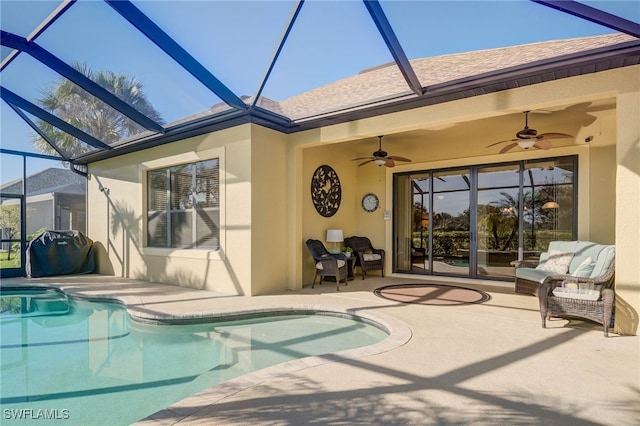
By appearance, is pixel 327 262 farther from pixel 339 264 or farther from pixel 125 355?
pixel 125 355

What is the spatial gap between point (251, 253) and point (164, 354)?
2340 millimetres

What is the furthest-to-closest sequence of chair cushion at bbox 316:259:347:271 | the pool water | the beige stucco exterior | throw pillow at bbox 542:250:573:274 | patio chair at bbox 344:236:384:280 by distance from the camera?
patio chair at bbox 344:236:384:280, chair cushion at bbox 316:259:347:271, throw pillow at bbox 542:250:573:274, the beige stucco exterior, the pool water

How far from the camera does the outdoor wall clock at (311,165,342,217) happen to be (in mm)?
7406

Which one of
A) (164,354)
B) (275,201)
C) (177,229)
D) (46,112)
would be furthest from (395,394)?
(46,112)

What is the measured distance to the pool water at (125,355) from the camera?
2828 mm

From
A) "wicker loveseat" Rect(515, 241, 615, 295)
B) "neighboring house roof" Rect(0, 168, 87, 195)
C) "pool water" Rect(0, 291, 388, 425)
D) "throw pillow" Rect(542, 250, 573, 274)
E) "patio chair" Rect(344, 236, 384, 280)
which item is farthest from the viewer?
"neighboring house roof" Rect(0, 168, 87, 195)

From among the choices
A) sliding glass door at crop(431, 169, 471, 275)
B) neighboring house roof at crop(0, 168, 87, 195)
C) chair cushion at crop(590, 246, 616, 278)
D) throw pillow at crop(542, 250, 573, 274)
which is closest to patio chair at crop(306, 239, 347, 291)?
sliding glass door at crop(431, 169, 471, 275)

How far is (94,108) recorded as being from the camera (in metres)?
6.76

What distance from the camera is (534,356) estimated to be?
3307 mm

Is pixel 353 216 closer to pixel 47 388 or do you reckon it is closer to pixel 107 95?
pixel 107 95

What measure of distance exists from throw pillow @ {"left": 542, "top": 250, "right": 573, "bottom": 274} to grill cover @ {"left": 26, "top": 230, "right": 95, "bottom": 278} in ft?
34.4

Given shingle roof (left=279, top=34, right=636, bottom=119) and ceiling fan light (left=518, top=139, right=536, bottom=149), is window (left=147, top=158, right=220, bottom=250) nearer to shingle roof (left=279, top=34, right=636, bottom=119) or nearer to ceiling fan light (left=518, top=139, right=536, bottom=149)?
shingle roof (left=279, top=34, right=636, bottom=119)

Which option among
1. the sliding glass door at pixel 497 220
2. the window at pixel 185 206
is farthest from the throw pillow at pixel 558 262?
the window at pixel 185 206

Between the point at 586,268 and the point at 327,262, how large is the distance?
4107 mm
